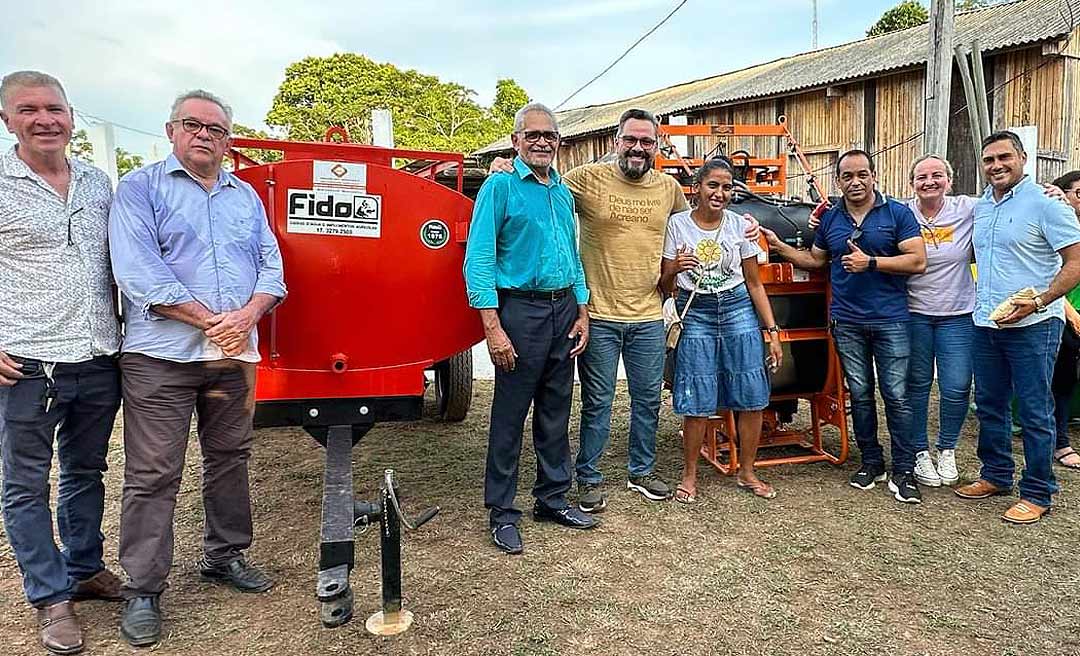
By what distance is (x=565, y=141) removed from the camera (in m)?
21.1

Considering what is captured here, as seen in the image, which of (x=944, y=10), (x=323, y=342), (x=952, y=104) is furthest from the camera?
(x=952, y=104)

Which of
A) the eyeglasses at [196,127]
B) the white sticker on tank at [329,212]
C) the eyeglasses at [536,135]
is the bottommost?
the white sticker on tank at [329,212]

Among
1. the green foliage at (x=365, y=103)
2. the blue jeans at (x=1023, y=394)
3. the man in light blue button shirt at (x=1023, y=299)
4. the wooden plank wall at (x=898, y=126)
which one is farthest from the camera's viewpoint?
the green foliage at (x=365, y=103)

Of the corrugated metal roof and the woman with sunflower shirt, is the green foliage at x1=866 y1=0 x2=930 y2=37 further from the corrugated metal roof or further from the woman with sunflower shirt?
the woman with sunflower shirt

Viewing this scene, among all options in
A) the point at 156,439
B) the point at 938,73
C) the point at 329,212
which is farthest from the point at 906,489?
the point at 938,73

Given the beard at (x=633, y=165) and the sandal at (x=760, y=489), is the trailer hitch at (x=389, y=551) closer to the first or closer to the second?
the beard at (x=633, y=165)

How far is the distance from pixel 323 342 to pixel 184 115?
89 cm

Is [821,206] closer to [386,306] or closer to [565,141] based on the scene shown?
[386,306]

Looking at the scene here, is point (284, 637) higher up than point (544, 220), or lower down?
lower down

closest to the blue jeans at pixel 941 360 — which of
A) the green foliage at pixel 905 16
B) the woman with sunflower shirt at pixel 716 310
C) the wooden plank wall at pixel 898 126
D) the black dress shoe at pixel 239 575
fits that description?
the woman with sunflower shirt at pixel 716 310

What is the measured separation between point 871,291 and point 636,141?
51.2 inches

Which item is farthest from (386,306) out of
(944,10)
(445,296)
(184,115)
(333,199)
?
(944,10)

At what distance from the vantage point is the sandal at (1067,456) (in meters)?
4.11

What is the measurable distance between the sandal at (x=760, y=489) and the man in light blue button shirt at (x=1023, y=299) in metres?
0.98
